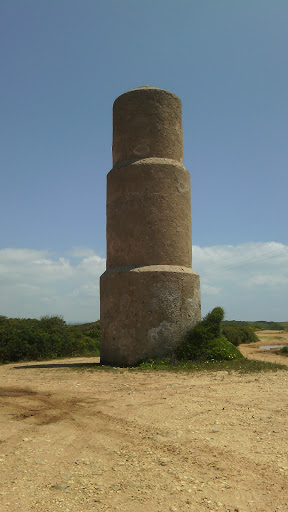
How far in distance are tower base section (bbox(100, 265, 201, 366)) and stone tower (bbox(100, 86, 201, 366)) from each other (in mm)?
25

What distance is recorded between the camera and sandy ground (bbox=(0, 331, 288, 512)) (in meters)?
2.93

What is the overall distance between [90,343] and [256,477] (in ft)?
46.7

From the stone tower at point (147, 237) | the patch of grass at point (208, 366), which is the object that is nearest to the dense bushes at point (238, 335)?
the stone tower at point (147, 237)

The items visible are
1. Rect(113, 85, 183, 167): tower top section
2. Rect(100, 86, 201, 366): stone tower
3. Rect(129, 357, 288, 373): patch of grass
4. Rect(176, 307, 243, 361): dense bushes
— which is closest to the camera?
Rect(129, 357, 288, 373): patch of grass

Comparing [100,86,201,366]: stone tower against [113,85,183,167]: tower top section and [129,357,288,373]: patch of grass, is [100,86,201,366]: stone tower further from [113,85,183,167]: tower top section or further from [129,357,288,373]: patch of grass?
Result: [129,357,288,373]: patch of grass

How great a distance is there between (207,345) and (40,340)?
6684 mm

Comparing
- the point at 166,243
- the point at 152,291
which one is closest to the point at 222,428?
the point at 152,291

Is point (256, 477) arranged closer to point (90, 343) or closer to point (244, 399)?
point (244, 399)

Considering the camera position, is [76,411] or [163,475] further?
[76,411]

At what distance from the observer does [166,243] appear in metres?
11.0

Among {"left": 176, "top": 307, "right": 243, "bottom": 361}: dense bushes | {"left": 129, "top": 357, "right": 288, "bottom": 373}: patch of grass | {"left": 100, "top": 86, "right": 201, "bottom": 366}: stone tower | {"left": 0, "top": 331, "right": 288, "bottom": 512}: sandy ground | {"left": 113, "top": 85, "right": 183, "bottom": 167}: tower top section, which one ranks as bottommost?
{"left": 0, "top": 331, "right": 288, "bottom": 512}: sandy ground

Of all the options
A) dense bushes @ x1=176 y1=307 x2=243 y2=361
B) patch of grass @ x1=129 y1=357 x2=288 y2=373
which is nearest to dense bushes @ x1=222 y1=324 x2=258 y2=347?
dense bushes @ x1=176 y1=307 x2=243 y2=361

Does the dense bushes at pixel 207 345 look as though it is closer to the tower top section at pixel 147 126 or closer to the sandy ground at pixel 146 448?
the sandy ground at pixel 146 448

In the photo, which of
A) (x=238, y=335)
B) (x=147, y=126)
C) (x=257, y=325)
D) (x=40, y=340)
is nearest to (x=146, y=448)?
(x=147, y=126)
